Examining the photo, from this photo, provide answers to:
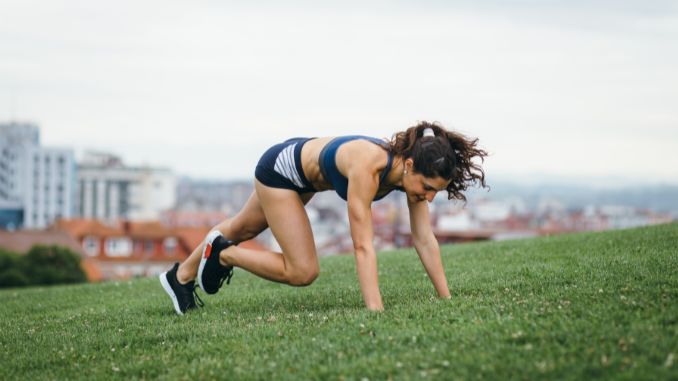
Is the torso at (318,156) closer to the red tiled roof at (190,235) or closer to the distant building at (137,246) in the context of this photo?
the red tiled roof at (190,235)

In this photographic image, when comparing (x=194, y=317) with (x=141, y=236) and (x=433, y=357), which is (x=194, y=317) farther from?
(x=141, y=236)

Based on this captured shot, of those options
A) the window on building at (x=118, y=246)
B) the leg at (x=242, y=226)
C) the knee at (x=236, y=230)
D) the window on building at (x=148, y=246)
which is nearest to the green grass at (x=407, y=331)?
the leg at (x=242, y=226)

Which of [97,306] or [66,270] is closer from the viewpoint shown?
[97,306]

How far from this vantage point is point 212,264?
9016 millimetres

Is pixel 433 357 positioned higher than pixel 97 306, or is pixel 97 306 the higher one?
pixel 433 357

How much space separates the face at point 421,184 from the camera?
26.4ft

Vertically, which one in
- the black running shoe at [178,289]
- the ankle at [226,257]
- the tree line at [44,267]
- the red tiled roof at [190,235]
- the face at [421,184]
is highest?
the face at [421,184]

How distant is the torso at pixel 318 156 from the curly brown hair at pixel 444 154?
0.22 meters

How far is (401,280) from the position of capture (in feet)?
38.4

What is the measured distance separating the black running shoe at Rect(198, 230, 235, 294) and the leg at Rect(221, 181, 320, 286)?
0.13 m

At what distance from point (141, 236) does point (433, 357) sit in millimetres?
98836

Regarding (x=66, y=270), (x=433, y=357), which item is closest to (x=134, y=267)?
(x=66, y=270)

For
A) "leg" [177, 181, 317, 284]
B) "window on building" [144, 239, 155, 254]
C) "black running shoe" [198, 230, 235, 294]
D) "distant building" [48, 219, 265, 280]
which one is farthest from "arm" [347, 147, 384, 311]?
"window on building" [144, 239, 155, 254]

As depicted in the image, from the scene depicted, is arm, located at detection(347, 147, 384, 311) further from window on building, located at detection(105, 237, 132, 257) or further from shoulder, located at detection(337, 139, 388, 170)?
window on building, located at detection(105, 237, 132, 257)
